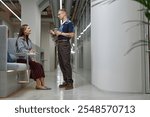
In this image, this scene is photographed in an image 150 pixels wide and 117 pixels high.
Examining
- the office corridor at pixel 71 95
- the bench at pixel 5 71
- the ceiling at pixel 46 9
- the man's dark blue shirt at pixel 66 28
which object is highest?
the ceiling at pixel 46 9

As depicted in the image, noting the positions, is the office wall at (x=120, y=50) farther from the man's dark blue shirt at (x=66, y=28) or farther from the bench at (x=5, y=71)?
Answer: the bench at (x=5, y=71)

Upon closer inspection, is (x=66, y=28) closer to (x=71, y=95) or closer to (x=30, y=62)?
(x=30, y=62)

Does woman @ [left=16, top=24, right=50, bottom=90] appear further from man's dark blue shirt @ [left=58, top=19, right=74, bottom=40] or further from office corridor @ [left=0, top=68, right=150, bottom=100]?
man's dark blue shirt @ [left=58, top=19, right=74, bottom=40]

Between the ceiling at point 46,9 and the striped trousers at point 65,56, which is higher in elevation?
the ceiling at point 46,9

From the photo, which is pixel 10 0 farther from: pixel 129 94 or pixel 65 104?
pixel 65 104

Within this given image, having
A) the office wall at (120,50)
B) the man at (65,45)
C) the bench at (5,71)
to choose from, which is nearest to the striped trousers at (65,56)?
the man at (65,45)

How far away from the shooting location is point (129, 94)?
4.32m

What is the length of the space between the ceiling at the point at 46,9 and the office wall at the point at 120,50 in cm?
548

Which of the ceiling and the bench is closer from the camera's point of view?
the bench

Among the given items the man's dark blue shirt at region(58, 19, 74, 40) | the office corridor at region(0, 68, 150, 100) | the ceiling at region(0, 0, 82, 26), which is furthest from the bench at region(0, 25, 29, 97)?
the ceiling at region(0, 0, 82, 26)

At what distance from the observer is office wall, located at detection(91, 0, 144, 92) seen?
4.46m

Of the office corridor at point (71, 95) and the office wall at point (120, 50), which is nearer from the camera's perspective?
the office corridor at point (71, 95)

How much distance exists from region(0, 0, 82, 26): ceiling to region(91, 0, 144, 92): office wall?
5475 millimetres

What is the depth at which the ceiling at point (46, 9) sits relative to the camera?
1040cm
